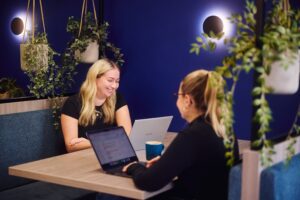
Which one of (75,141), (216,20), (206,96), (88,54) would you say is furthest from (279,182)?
(88,54)

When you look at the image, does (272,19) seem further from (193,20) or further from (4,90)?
(4,90)

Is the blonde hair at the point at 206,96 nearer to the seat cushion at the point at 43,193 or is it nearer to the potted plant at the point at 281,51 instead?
the potted plant at the point at 281,51

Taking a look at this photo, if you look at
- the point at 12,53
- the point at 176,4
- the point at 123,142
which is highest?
the point at 176,4

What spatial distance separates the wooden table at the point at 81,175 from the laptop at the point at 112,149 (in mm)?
60

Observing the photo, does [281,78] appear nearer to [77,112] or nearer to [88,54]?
[77,112]

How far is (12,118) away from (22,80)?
6.80 ft

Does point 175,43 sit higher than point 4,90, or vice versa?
point 175,43

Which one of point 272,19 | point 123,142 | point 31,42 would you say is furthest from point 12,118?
point 272,19

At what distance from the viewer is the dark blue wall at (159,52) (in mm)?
3656

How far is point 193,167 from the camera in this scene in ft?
7.23

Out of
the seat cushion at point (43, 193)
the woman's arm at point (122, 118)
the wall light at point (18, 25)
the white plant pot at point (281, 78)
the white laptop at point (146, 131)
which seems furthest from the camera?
the wall light at point (18, 25)

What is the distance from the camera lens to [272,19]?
2066mm

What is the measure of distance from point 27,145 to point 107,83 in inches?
27.8

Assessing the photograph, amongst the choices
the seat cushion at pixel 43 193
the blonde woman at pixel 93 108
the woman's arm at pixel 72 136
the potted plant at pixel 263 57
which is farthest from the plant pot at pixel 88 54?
the potted plant at pixel 263 57
